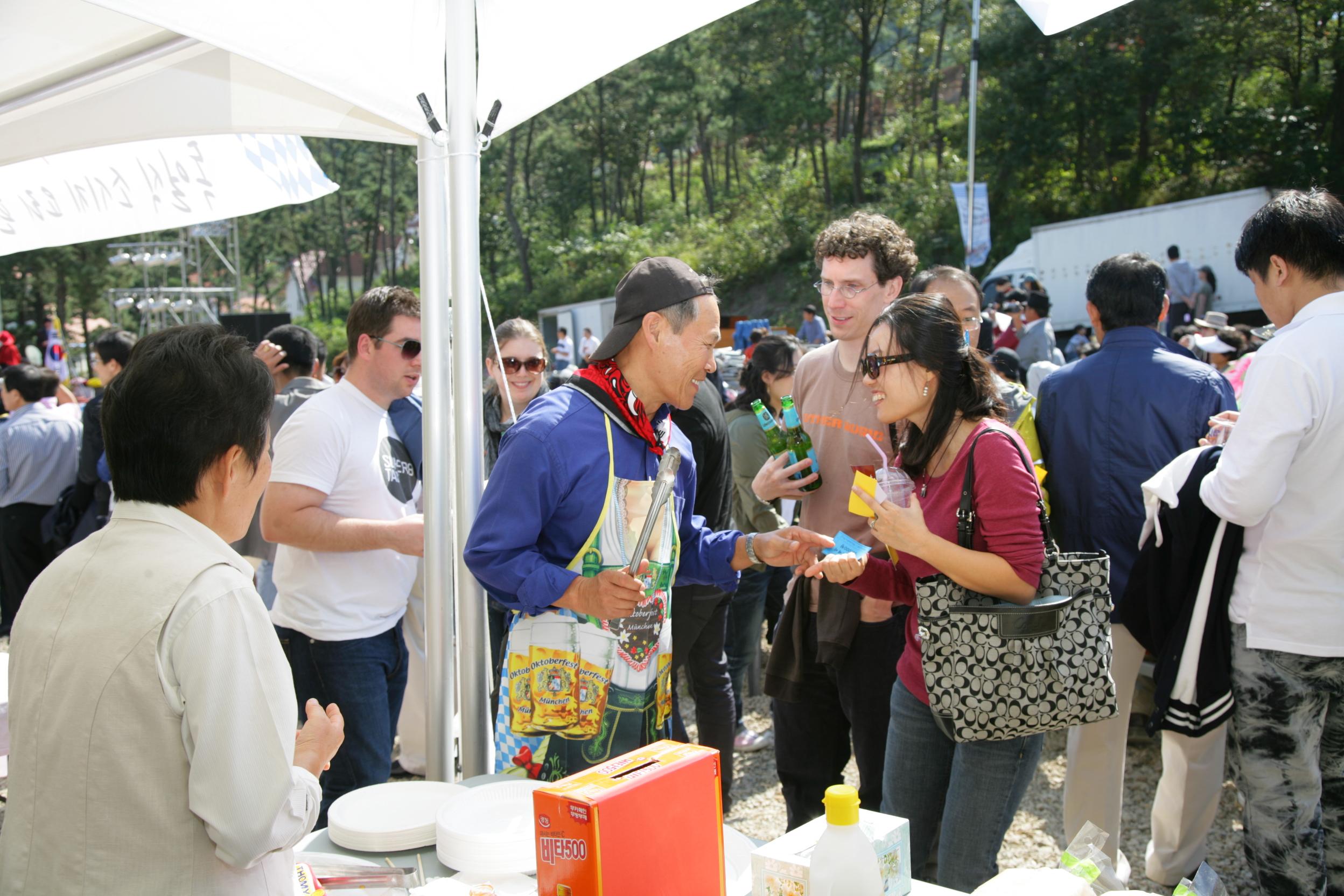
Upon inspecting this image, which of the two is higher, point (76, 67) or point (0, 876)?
point (76, 67)

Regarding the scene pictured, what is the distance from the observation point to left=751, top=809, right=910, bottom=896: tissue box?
5.06 feet

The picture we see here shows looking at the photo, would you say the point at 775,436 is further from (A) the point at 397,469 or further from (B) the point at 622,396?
(A) the point at 397,469

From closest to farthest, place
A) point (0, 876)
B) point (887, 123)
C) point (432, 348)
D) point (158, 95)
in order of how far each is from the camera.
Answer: point (0, 876) → point (432, 348) → point (158, 95) → point (887, 123)

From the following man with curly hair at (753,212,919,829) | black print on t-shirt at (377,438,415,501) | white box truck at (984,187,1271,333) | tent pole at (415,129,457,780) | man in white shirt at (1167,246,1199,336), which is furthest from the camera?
white box truck at (984,187,1271,333)

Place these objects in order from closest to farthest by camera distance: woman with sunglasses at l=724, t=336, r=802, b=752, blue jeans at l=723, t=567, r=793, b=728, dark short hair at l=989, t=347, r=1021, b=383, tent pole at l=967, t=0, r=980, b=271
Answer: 1. woman with sunglasses at l=724, t=336, r=802, b=752
2. blue jeans at l=723, t=567, r=793, b=728
3. dark short hair at l=989, t=347, r=1021, b=383
4. tent pole at l=967, t=0, r=980, b=271

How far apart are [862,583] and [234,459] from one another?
163cm

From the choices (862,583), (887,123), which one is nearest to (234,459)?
(862,583)

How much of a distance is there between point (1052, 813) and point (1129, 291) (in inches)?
85.6

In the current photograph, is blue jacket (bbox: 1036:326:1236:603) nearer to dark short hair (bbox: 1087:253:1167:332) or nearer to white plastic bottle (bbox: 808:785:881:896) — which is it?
dark short hair (bbox: 1087:253:1167:332)

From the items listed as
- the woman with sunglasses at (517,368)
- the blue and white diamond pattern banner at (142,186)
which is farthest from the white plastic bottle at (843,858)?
the woman with sunglasses at (517,368)

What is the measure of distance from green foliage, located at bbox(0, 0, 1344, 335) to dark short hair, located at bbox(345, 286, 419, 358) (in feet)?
57.7

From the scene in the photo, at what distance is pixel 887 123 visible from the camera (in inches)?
1542

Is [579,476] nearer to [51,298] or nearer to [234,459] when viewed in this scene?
[234,459]

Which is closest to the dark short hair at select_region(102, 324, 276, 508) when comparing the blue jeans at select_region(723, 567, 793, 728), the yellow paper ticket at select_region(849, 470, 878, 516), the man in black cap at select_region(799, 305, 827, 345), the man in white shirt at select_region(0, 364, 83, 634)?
the yellow paper ticket at select_region(849, 470, 878, 516)
